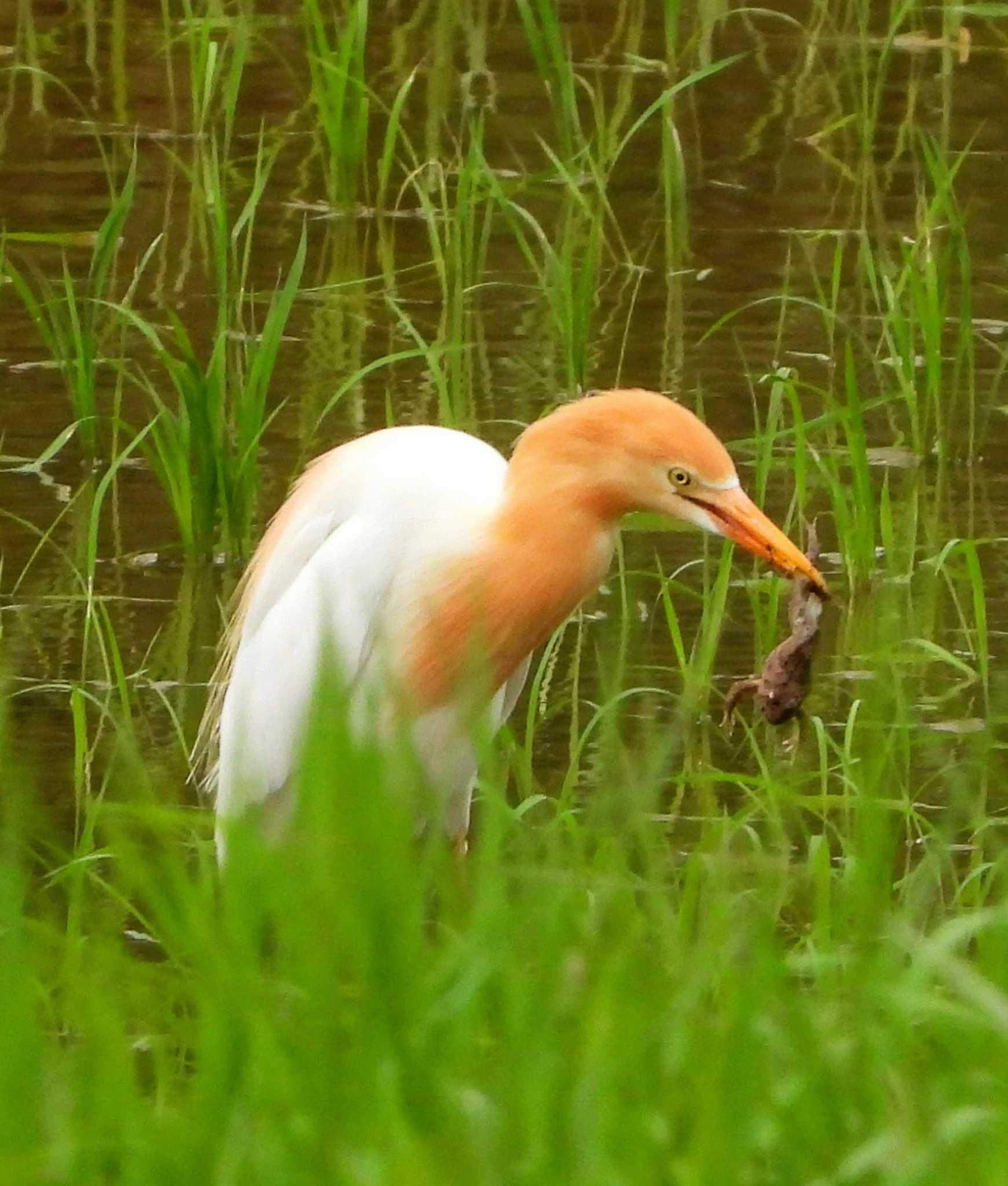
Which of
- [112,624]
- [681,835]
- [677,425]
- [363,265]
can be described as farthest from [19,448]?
[677,425]

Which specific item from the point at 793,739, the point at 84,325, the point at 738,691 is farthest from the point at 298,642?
the point at 84,325

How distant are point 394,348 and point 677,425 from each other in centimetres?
297

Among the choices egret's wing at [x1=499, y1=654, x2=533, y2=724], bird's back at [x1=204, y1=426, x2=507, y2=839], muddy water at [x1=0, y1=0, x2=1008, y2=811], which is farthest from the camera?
muddy water at [x1=0, y1=0, x2=1008, y2=811]

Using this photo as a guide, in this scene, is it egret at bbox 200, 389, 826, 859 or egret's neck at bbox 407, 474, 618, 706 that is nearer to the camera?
egret at bbox 200, 389, 826, 859

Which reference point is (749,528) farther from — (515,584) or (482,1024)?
(482,1024)

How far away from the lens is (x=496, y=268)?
305 inches

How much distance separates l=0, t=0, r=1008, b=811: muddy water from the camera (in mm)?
5715

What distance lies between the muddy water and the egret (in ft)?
1.02

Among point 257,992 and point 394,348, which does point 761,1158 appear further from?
point 394,348

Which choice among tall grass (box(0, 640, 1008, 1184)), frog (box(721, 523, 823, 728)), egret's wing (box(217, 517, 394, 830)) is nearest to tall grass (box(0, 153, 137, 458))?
egret's wing (box(217, 517, 394, 830))

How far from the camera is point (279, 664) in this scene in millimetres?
4691

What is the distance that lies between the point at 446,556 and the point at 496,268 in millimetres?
3232

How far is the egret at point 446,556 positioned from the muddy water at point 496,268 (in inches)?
12.2

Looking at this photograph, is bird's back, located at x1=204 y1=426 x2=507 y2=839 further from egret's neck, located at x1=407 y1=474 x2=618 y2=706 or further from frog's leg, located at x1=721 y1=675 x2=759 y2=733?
frog's leg, located at x1=721 y1=675 x2=759 y2=733
